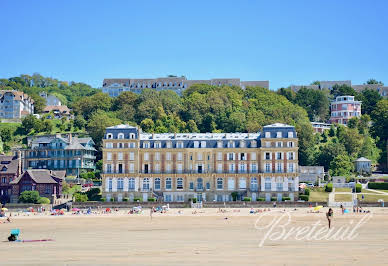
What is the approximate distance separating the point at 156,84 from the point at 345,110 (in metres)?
58.1

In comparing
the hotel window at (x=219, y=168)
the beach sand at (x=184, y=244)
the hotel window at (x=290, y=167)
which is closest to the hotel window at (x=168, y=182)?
the hotel window at (x=219, y=168)

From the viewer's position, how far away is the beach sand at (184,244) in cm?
3850

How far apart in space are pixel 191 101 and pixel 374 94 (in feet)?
181

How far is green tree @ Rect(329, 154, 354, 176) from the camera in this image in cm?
10838

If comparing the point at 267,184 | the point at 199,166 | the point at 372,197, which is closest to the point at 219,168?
the point at 199,166

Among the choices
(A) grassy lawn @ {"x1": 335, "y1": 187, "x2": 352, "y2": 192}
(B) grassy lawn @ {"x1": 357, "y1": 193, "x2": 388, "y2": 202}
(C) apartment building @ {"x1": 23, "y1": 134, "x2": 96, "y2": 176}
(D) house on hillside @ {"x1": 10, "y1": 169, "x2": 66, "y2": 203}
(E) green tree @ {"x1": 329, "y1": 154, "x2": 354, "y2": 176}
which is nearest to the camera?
(B) grassy lawn @ {"x1": 357, "y1": 193, "x2": 388, "y2": 202}

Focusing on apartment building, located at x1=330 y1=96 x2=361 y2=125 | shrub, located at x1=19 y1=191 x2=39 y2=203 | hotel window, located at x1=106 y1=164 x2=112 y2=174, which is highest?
apartment building, located at x1=330 y1=96 x2=361 y2=125

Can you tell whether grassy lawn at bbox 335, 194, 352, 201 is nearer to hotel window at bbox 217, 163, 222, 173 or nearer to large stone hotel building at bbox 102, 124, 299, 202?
large stone hotel building at bbox 102, 124, 299, 202

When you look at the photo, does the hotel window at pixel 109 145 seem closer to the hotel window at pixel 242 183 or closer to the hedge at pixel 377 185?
the hotel window at pixel 242 183

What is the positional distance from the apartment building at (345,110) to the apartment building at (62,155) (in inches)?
2730

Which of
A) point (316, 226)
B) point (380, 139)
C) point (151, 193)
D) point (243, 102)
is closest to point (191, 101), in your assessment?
point (243, 102)

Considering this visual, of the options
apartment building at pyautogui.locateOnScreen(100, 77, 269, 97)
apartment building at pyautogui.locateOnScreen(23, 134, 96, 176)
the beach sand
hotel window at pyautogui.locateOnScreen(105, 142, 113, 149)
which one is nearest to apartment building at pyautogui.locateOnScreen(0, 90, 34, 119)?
apartment building at pyautogui.locateOnScreen(100, 77, 269, 97)

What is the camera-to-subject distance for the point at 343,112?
6225 inches

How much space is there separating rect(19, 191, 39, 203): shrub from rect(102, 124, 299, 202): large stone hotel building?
9565 millimetres
